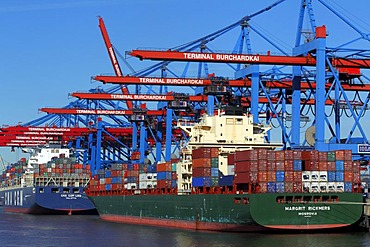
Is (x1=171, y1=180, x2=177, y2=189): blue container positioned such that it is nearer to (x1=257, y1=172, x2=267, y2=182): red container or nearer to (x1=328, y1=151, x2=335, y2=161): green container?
(x1=257, y1=172, x2=267, y2=182): red container

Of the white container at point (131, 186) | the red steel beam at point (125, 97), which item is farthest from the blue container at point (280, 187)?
the red steel beam at point (125, 97)

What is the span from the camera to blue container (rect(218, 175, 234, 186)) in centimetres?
4578

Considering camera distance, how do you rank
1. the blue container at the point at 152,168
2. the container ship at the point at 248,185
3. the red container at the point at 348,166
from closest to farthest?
the container ship at the point at 248,185
the red container at the point at 348,166
the blue container at the point at 152,168

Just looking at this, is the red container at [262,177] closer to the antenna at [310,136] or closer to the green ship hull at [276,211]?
the green ship hull at [276,211]

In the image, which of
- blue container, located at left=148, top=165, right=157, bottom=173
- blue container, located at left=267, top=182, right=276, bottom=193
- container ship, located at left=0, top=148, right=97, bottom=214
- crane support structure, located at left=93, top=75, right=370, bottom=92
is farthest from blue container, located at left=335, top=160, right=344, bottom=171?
container ship, located at left=0, top=148, right=97, bottom=214

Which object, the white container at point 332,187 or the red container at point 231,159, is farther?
the red container at point 231,159

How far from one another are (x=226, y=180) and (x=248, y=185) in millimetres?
3066

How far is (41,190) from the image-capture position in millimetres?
81125

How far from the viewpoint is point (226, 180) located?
46.5m

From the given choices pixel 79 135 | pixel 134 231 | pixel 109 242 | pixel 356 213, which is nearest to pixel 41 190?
pixel 79 135

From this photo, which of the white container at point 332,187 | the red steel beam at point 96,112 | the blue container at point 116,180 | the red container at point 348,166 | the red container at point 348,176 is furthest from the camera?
the red steel beam at point 96,112

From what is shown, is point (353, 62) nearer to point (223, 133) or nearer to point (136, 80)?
point (223, 133)

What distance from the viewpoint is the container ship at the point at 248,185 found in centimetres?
4266

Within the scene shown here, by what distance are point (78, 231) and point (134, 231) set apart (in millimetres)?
4337
